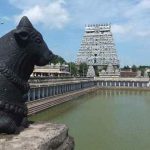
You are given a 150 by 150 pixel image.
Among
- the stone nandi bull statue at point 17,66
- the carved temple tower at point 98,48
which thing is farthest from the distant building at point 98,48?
the stone nandi bull statue at point 17,66

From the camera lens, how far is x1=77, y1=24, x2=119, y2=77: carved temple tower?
3712 inches

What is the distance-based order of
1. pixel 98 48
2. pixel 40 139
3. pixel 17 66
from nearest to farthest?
pixel 40 139 → pixel 17 66 → pixel 98 48

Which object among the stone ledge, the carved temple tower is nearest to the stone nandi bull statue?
the stone ledge

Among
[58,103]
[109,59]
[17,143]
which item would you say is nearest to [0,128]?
[17,143]

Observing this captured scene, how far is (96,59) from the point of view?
315ft

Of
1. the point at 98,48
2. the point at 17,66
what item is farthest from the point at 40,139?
the point at 98,48

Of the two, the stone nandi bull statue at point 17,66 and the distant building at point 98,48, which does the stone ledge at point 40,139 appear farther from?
the distant building at point 98,48

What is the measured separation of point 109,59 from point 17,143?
91.3 metres

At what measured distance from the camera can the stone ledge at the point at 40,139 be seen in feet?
12.8

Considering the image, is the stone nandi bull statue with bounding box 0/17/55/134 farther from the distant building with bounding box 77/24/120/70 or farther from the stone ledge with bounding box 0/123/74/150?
the distant building with bounding box 77/24/120/70

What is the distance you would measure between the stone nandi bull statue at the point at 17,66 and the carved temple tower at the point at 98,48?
287ft

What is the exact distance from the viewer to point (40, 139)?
13.7ft

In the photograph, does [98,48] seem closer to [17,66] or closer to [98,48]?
[98,48]

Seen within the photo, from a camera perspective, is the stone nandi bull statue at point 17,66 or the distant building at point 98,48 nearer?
the stone nandi bull statue at point 17,66
